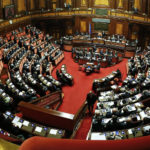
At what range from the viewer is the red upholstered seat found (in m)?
1.56

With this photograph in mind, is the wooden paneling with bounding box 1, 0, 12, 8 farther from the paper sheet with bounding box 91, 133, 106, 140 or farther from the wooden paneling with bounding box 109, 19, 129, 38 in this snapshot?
the paper sheet with bounding box 91, 133, 106, 140

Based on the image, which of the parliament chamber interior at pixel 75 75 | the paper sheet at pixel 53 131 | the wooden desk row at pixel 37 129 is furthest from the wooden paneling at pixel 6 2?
the paper sheet at pixel 53 131

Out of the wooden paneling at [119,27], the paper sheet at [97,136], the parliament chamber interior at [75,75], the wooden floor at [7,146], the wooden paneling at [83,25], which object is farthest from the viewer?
the wooden paneling at [83,25]

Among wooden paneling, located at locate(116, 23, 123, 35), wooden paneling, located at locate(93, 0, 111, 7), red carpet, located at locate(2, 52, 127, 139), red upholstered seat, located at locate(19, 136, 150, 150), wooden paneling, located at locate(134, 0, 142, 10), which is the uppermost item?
wooden paneling, located at locate(93, 0, 111, 7)

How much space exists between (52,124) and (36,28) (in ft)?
54.3

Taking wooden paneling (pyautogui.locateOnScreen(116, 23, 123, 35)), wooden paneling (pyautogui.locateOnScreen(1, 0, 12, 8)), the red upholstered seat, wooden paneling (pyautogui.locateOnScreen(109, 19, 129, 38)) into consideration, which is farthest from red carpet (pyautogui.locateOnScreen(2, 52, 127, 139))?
wooden paneling (pyautogui.locateOnScreen(1, 0, 12, 8))

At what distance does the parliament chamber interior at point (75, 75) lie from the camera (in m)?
6.55

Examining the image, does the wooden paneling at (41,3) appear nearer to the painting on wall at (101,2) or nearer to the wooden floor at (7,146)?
the painting on wall at (101,2)

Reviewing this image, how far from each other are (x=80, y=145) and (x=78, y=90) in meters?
10.5

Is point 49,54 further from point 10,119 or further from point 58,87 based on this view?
point 10,119

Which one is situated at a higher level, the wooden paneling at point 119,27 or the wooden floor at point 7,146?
the wooden paneling at point 119,27

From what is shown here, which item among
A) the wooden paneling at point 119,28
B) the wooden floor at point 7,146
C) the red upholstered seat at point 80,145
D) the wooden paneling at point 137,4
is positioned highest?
the wooden paneling at point 137,4

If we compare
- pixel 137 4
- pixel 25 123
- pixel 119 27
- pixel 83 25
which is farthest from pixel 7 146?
pixel 83 25

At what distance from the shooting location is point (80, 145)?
1.58m
